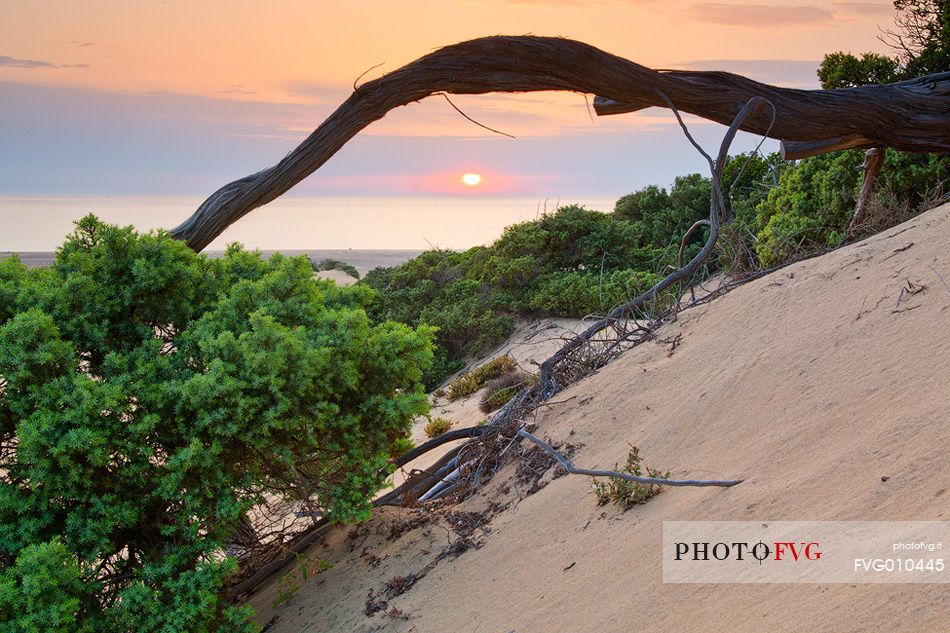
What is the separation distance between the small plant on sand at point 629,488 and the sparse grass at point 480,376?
5.88 m

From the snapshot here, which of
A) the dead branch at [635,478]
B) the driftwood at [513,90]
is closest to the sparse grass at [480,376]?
the driftwood at [513,90]

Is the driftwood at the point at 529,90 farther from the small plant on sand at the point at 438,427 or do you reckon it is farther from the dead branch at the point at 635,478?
the small plant on sand at the point at 438,427

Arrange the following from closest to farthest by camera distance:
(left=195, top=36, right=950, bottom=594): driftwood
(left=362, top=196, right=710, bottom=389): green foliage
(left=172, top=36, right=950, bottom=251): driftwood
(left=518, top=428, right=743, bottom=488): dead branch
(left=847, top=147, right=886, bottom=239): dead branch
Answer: (left=518, top=428, right=743, bottom=488): dead branch < (left=195, top=36, right=950, bottom=594): driftwood < (left=172, top=36, right=950, bottom=251): driftwood < (left=847, top=147, right=886, bottom=239): dead branch < (left=362, top=196, right=710, bottom=389): green foliage

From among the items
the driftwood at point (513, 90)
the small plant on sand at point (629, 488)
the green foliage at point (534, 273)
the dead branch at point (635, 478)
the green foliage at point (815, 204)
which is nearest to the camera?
the dead branch at point (635, 478)

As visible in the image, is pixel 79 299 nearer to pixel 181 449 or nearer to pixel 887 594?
pixel 181 449

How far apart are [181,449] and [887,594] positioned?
3349 mm

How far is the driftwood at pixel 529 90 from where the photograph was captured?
6.14 metres

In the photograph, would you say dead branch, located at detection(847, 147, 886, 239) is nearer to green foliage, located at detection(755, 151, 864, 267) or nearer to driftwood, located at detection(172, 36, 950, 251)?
green foliage, located at detection(755, 151, 864, 267)

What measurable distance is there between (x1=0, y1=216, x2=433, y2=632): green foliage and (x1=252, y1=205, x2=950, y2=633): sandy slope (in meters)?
0.74

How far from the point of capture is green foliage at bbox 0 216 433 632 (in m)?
4.30

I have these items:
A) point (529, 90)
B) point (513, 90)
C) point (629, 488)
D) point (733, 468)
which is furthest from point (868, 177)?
point (629, 488)

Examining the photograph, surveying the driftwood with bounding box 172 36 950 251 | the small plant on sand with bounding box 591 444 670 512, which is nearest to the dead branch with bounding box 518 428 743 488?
the small plant on sand with bounding box 591 444 670 512

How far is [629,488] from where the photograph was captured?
436 centimetres

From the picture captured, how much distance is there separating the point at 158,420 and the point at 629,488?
8.14 ft
